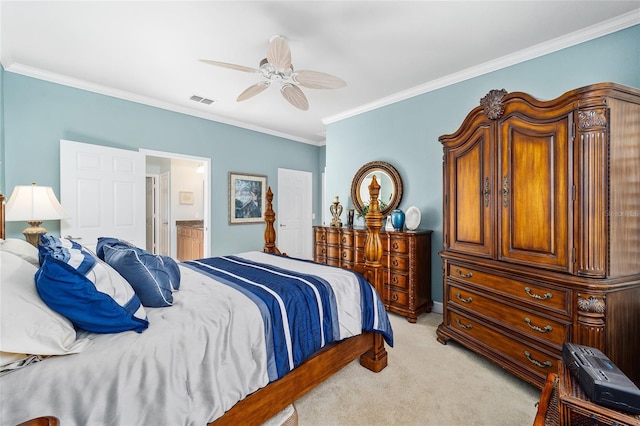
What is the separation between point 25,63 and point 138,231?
6.83 ft

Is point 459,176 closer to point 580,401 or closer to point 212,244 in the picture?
point 580,401

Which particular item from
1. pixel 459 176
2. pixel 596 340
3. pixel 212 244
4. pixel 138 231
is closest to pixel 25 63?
pixel 138 231

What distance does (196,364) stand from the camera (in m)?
1.19

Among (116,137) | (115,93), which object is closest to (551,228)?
(116,137)

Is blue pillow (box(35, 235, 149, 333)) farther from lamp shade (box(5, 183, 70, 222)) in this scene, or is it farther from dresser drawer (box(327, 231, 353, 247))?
dresser drawer (box(327, 231, 353, 247))

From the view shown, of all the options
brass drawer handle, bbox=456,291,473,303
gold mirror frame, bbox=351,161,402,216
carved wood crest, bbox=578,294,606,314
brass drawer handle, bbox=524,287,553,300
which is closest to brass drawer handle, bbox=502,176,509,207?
brass drawer handle, bbox=524,287,553,300

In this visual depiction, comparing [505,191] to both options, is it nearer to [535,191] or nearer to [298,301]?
[535,191]

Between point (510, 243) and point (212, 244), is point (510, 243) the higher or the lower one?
the higher one

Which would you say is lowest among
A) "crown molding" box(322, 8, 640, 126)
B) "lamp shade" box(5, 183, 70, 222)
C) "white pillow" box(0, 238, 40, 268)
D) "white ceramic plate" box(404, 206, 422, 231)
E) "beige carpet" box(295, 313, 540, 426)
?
"beige carpet" box(295, 313, 540, 426)

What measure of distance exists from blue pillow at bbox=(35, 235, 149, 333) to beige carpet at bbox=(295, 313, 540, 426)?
1.21 metres

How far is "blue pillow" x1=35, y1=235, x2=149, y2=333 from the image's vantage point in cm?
103

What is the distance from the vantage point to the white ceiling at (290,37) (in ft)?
6.86

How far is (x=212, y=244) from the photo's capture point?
455 cm

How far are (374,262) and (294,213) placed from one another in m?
3.74
